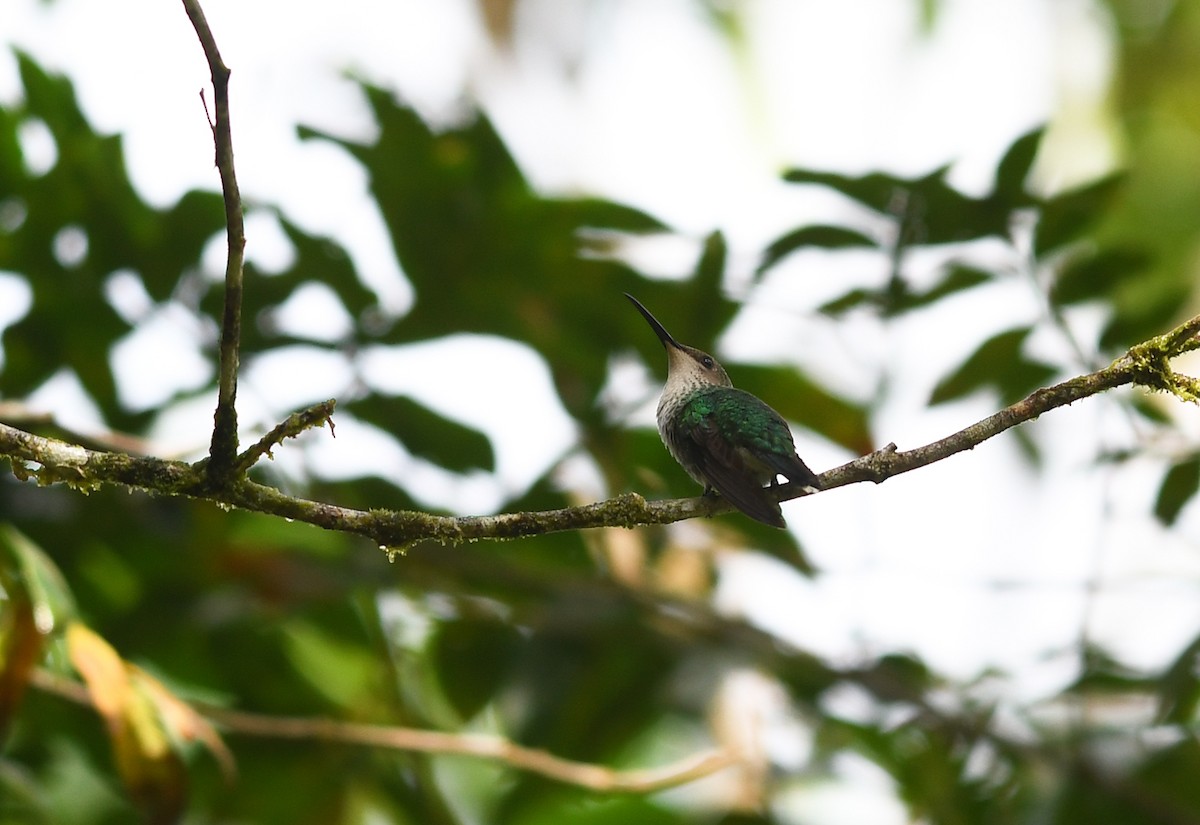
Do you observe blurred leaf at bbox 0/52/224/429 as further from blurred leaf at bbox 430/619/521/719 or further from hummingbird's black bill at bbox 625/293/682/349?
blurred leaf at bbox 430/619/521/719

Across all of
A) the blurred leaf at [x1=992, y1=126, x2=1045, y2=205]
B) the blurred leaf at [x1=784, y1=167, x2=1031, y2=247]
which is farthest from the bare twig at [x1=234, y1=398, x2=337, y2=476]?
the blurred leaf at [x1=992, y1=126, x2=1045, y2=205]

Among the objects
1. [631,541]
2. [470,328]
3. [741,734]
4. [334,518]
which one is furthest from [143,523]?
[334,518]

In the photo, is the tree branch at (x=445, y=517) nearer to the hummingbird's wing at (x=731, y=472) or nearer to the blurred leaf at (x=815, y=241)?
the hummingbird's wing at (x=731, y=472)

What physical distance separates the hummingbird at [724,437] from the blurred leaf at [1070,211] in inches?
53.1

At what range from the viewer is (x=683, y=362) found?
15.2 ft

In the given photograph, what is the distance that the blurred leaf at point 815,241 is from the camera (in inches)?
178

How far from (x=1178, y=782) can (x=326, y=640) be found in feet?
12.0

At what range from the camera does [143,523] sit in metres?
5.25

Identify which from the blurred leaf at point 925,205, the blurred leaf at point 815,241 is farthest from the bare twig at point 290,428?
the blurred leaf at point 815,241

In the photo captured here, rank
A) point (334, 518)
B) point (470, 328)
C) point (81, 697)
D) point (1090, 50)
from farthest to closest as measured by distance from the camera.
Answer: point (1090, 50)
point (470, 328)
point (81, 697)
point (334, 518)

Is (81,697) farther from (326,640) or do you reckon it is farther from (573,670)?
(573,670)

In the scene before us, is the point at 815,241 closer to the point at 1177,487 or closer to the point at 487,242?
the point at 487,242

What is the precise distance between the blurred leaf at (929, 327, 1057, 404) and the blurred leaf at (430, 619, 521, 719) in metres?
2.18

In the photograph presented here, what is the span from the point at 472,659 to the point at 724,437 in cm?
223
